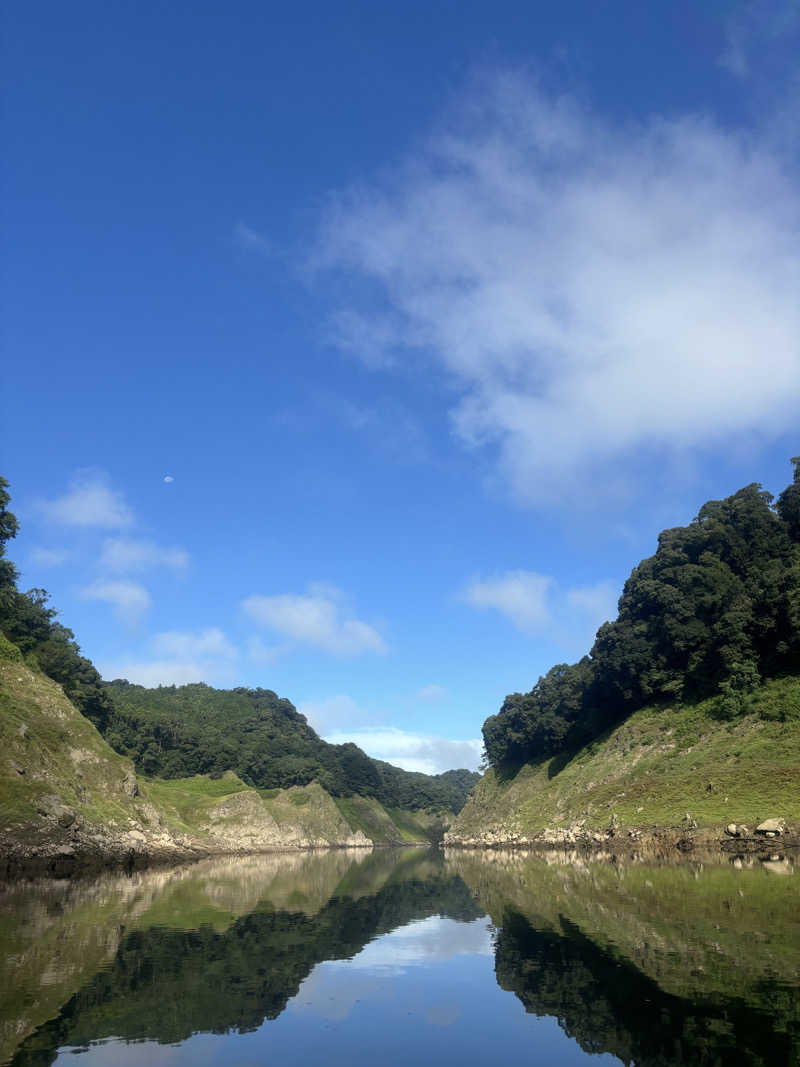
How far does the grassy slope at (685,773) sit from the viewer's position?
67.8 m

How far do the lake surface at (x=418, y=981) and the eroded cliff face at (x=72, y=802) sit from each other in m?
24.9

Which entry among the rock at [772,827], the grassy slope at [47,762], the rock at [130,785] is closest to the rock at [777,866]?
the rock at [772,827]

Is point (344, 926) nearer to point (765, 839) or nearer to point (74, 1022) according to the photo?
point (74, 1022)

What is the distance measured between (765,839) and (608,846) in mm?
21196

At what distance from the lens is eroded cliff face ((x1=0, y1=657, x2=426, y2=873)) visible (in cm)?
6269

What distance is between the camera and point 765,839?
6047 centimetres

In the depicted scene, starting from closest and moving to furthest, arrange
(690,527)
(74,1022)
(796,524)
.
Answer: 1. (74,1022)
2. (796,524)
3. (690,527)

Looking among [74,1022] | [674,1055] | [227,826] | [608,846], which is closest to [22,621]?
[227,826]

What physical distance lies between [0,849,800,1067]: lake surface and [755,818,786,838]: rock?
23.0 m

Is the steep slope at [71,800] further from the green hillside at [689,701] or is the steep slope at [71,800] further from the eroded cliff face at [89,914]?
the green hillside at [689,701]

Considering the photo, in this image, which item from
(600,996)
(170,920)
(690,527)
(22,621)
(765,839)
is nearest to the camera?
(600,996)

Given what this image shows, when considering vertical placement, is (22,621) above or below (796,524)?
below

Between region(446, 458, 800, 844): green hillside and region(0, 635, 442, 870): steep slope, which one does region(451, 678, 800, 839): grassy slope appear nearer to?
region(446, 458, 800, 844): green hillside

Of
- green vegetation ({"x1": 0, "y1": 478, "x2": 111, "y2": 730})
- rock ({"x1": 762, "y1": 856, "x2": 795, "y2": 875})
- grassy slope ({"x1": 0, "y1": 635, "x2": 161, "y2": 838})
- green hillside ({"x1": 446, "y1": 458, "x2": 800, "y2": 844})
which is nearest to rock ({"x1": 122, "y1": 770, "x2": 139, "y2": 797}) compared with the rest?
grassy slope ({"x1": 0, "y1": 635, "x2": 161, "y2": 838})
